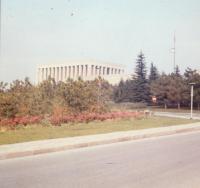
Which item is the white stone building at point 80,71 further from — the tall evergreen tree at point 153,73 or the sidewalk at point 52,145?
the sidewalk at point 52,145

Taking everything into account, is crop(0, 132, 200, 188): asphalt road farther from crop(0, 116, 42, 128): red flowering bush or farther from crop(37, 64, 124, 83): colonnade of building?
crop(37, 64, 124, 83): colonnade of building

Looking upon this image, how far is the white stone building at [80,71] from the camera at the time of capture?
1841 inches

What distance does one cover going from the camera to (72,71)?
182 feet

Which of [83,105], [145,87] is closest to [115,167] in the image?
[83,105]

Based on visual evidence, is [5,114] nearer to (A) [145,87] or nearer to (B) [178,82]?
(B) [178,82]

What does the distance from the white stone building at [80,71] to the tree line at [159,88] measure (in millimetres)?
4456

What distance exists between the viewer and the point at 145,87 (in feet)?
229

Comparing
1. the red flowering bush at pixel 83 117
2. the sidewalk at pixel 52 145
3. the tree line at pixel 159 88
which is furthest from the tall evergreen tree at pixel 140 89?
the sidewalk at pixel 52 145

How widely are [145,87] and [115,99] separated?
557 centimetres

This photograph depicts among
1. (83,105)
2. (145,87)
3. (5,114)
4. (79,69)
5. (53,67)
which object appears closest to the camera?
(5,114)

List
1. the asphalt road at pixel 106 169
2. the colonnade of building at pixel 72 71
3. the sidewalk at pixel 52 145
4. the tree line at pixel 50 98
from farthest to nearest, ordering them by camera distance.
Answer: the colonnade of building at pixel 72 71 < the tree line at pixel 50 98 < the sidewalk at pixel 52 145 < the asphalt road at pixel 106 169

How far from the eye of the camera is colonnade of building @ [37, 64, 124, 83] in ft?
151

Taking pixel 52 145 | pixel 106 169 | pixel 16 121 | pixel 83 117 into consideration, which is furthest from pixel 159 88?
pixel 106 169

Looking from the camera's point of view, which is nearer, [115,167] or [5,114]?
[115,167]
